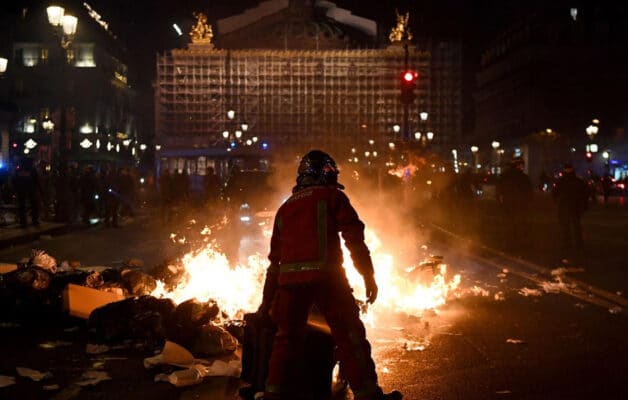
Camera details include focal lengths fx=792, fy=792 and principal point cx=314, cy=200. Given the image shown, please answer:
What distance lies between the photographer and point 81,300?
25.7ft

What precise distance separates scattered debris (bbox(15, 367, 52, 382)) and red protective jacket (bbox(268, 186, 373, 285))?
2.43m

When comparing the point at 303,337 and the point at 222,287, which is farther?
the point at 222,287

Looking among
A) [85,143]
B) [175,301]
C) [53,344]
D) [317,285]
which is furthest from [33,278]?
[85,143]

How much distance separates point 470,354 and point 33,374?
3523 millimetres

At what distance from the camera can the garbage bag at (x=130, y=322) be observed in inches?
275

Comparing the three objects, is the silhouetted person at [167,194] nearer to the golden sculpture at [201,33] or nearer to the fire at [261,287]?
the fire at [261,287]

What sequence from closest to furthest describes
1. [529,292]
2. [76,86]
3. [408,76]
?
[529,292] → [408,76] → [76,86]

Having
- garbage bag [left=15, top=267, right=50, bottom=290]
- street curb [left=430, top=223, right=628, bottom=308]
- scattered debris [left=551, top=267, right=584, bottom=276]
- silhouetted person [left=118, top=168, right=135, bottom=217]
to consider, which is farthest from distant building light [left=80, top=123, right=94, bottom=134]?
garbage bag [left=15, top=267, right=50, bottom=290]

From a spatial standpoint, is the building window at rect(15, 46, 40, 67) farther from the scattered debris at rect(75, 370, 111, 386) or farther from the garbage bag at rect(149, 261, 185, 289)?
the scattered debris at rect(75, 370, 111, 386)

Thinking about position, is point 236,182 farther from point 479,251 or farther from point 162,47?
point 162,47

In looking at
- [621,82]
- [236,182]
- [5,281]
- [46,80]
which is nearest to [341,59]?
[621,82]

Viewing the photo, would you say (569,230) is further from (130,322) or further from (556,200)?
(130,322)

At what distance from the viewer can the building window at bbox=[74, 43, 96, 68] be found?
7606 cm

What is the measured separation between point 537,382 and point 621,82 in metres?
61.2
